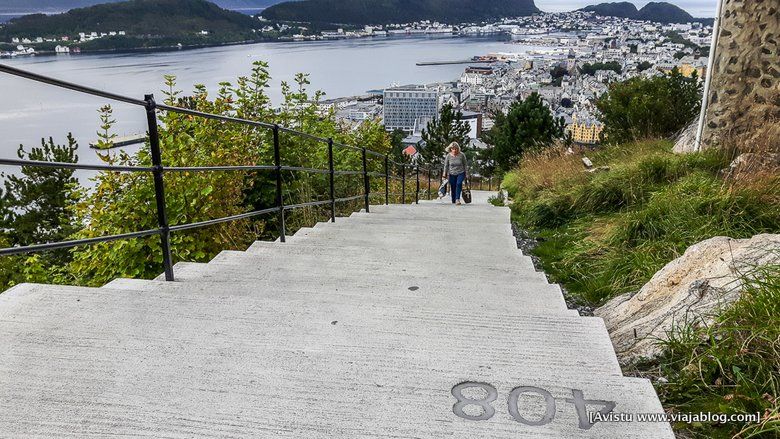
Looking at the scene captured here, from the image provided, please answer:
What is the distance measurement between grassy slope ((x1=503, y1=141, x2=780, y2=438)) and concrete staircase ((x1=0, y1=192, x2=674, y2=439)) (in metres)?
0.40

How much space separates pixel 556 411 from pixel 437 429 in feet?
1.23

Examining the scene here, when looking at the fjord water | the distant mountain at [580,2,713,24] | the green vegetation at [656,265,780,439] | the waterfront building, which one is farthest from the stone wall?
the distant mountain at [580,2,713,24]

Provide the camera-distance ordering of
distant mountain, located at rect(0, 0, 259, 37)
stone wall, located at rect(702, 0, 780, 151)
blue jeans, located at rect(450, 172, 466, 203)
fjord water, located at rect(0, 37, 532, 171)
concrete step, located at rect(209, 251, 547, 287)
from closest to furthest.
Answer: concrete step, located at rect(209, 251, 547, 287) → fjord water, located at rect(0, 37, 532, 171) → stone wall, located at rect(702, 0, 780, 151) → blue jeans, located at rect(450, 172, 466, 203) → distant mountain, located at rect(0, 0, 259, 37)

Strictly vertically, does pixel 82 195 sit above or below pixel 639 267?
above

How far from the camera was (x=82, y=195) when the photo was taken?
4.91m

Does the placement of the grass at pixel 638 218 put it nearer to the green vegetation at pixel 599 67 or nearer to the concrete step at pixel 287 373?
the concrete step at pixel 287 373

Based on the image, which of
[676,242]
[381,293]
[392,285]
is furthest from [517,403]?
[676,242]

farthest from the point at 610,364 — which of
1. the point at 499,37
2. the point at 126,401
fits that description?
the point at 499,37

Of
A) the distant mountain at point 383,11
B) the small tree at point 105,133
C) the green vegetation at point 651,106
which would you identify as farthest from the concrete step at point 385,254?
the distant mountain at point 383,11

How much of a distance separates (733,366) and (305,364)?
1.61 m

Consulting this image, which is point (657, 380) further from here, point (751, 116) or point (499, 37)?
point (499, 37)

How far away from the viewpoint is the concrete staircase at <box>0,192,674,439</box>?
1.56 m

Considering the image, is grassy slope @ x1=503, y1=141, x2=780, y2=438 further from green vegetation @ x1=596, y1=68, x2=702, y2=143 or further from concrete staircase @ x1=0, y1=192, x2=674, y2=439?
green vegetation @ x1=596, y1=68, x2=702, y2=143

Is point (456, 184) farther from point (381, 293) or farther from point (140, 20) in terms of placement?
point (140, 20)
